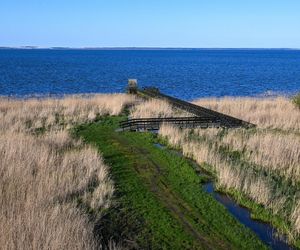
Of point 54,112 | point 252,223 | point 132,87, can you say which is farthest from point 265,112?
point 252,223

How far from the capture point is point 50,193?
1095 cm

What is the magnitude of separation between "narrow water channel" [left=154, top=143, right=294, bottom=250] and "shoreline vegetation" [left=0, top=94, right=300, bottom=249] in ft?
0.79

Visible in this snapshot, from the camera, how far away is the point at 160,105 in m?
31.1

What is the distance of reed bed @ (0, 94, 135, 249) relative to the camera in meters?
7.79

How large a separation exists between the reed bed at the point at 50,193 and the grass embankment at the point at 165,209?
0.67 meters

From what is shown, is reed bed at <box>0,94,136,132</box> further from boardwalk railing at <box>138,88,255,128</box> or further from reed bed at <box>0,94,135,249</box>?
boardwalk railing at <box>138,88,255,128</box>

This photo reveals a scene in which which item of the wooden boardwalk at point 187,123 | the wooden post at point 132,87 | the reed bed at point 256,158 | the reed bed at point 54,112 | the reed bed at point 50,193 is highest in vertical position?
the reed bed at point 50,193

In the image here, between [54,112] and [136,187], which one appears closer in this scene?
[136,187]

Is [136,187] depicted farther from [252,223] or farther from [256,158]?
[256,158]

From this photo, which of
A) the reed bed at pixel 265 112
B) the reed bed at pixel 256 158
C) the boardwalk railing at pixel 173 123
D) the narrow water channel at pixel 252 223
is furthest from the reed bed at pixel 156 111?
the narrow water channel at pixel 252 223

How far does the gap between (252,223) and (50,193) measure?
5.41 metres

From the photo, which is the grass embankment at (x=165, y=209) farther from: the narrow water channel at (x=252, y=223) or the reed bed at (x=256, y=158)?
the reed bed at (x=256, y=158)

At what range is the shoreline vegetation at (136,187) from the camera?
901 cm

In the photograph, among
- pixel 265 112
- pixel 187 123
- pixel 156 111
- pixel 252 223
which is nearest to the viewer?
pixel 252 223
